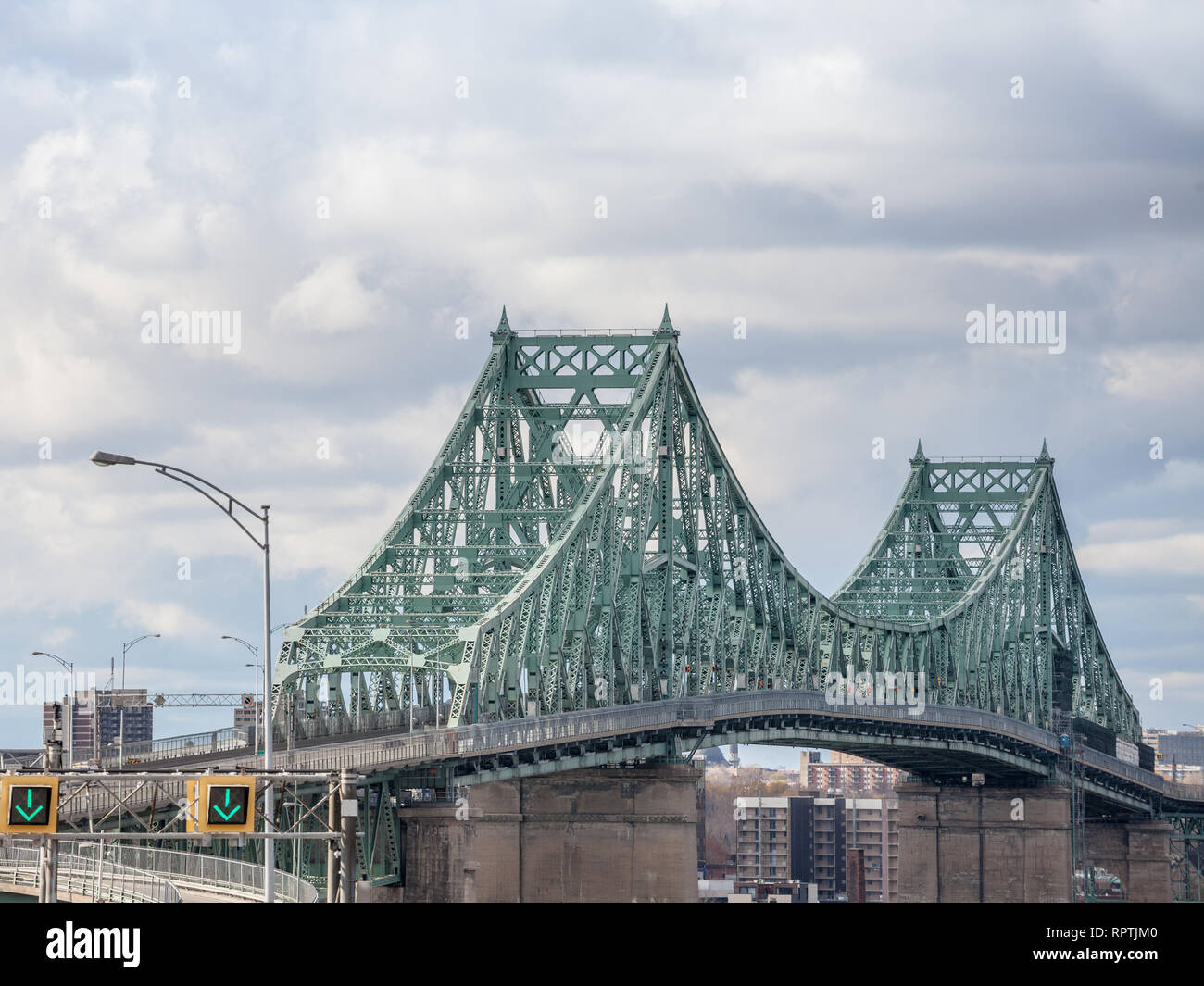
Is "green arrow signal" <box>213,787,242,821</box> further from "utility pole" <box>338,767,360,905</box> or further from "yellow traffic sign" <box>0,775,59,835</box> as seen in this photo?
"utility pole" <box>338,767,360,905</box>

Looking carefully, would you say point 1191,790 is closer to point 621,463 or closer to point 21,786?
point 621,463

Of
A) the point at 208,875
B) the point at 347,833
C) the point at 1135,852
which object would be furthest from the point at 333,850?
the point at 1135,852

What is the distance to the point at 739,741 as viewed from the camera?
394ft

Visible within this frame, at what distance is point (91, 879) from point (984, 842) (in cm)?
11714

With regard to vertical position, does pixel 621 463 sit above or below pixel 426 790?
above

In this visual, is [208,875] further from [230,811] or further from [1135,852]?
[1135,852]

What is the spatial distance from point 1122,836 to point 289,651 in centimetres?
9527

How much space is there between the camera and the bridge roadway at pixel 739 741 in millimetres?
87000

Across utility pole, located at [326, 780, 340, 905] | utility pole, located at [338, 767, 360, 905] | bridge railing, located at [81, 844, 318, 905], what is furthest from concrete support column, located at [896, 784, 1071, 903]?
utility pole, located at [338, 767, 360, 905]

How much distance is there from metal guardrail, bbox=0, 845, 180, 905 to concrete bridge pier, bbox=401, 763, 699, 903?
124 ft

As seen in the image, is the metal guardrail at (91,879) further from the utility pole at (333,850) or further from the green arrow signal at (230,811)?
the utility pole at (333,850)

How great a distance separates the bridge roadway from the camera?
87000mm
